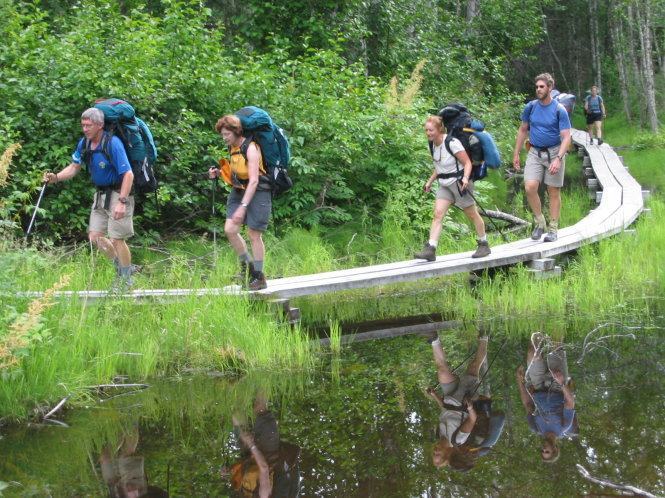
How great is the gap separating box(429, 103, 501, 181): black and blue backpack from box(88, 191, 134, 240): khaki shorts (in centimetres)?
341

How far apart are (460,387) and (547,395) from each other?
0.66m

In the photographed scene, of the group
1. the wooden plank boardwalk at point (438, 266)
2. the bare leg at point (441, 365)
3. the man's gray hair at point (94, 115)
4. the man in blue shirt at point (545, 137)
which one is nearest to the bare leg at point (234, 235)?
the wooden plank boardwalk at point (438, 266)

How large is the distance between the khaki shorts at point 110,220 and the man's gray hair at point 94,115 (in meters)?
0.73

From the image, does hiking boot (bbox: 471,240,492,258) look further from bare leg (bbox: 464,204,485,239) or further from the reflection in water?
the reflection in water

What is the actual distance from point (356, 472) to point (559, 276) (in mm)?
5683

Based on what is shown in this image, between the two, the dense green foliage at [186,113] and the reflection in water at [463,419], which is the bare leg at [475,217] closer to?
the dense green foliage at [186,113]

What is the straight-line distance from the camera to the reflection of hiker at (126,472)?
15.2ft

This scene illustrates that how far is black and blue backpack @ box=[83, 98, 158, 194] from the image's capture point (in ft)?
26.8

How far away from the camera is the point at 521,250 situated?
10273 mm

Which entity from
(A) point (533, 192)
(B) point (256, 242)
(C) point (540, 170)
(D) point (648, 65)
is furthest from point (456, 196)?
(D) point (648, 65)

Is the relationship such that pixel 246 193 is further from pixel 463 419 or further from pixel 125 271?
pixel 463 419

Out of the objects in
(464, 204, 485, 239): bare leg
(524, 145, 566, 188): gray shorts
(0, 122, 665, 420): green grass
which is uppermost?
(524, 145, 566, 188): gray shorts

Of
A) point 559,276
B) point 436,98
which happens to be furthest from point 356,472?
point 436,98

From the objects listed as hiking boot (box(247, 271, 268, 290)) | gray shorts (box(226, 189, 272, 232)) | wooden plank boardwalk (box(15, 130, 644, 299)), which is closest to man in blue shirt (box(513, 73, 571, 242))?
wooden plank boardwalk (box(15, 130, 644, 299))
